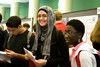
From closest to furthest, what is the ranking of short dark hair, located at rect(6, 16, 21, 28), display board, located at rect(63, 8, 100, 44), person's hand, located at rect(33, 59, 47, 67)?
person's hand, located at rect(33, 59, 47, 67)
short dark hair, located at rect(6, 16, 21, 28)
display board, located at rect(63, 8, 100, 44)

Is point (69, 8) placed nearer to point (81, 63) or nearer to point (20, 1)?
point (20, 1)

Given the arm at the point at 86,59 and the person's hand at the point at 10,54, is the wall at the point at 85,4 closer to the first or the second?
the person's hand at the point at 10,54

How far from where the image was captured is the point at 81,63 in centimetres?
178

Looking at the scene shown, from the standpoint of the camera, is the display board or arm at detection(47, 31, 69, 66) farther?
the display board

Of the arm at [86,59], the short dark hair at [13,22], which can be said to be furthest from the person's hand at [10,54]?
the arm at [86,59]

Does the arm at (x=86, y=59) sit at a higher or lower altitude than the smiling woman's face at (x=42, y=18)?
lower

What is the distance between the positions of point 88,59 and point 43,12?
0.83m

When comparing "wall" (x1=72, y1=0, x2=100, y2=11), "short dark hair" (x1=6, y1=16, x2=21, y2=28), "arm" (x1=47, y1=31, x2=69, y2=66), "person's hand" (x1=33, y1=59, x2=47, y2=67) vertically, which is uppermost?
"wall" (x1=72, y1=0, x2=100, y2=11)

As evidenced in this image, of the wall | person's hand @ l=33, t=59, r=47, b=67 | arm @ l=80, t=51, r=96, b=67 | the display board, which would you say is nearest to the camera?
Answer: arm @ l=80, t=51, r=96, b=67

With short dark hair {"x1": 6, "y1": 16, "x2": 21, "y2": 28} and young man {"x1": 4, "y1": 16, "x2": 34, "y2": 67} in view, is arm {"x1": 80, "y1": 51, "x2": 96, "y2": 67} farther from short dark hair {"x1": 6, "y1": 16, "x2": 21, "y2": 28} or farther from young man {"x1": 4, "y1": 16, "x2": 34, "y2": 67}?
short dark hair {"x1": 6, "y1": 16, "x2": 21, "y2": 28}

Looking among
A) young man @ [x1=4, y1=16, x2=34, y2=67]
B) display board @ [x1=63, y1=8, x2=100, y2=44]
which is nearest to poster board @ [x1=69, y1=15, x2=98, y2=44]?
display board @ [x1=63, y1=8, x2=100, y2=44]

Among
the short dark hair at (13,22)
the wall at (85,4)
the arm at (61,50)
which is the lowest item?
the arm at (61,50)

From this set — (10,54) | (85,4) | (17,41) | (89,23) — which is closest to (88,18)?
(89,23)

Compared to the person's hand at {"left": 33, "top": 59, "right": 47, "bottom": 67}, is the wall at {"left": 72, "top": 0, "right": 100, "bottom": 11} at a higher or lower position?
higher
